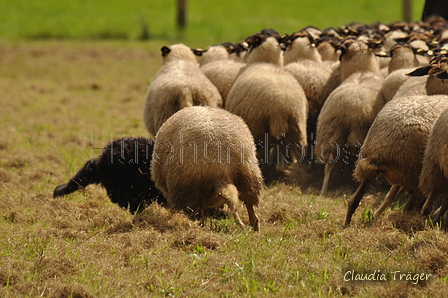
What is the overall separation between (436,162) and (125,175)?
2.69 metres

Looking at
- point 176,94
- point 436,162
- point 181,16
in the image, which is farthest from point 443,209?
point 181,16

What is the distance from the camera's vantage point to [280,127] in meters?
6.14

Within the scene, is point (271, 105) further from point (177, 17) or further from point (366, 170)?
point (177, 17)

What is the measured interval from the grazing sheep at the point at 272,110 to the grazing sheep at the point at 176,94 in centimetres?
34

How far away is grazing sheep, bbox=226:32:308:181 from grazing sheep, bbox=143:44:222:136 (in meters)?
0.34

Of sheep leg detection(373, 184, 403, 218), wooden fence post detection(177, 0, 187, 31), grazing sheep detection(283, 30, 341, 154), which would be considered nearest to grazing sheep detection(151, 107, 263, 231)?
sheep leg detection(373, 184, 403, 218)

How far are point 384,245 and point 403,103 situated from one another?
51.4 inches

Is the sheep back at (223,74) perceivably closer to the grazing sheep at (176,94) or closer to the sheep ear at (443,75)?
the grazing sheep at (176,94)

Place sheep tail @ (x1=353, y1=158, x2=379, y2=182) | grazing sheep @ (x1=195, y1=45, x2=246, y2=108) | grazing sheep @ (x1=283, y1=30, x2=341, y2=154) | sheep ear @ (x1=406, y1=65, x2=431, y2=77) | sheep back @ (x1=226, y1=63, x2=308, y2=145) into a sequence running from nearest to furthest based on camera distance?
sheep tail @ (x1=353, y1=158, x2=379, y2=182) → sheep ear @ (x1=406, y1=65, x2=431, y2=77) → sheep back @ (x1=226, y1=63, x2=308, y2=145) → grazing sheep @ (x1=283, y1=30, x2=341, y2=154) → grazing sheep @ (x1=195, y1=45, x2=246, y2=108)

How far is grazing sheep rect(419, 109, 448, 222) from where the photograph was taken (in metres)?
4.27

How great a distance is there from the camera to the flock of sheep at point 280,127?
15.0 feet

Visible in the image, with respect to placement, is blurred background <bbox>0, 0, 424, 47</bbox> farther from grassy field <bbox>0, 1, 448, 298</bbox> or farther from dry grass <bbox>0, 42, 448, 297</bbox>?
dry grass <bbox>0, 42, 448, 297</bbox>

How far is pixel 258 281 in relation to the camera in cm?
372

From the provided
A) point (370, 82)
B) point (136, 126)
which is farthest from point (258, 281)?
point (136, 126)
